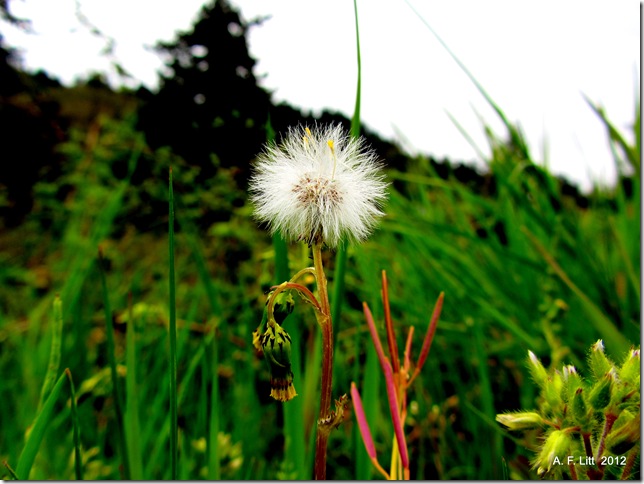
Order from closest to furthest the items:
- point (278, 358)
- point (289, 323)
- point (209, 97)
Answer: point (278, 358) → point (289, 323) → point (209, 97)

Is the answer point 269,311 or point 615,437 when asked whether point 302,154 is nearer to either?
point 269,311

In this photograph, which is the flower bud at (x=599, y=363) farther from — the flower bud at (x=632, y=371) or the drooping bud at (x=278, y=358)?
the drooping bud at (x=278, y=358)

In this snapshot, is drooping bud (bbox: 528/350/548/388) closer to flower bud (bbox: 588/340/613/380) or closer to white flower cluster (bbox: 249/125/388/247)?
flower bud (bbox: 588/340/613/380)

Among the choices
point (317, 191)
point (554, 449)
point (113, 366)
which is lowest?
point (554, 449)

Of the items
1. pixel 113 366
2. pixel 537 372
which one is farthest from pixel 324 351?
pixel 113 366

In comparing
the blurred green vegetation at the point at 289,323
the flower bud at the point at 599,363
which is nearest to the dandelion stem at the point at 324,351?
the blurred green vegetation at the point at 289,323

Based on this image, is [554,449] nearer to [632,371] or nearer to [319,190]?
[632,371]

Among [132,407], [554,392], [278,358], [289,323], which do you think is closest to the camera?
[278,358]

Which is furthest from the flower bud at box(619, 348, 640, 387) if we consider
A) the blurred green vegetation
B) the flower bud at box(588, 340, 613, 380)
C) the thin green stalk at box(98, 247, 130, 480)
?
the thin green stalk at box(98, 247, 130, 480)
